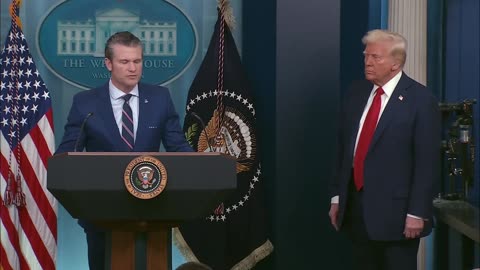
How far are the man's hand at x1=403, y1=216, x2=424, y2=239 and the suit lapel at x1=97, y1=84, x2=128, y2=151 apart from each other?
1.19 m

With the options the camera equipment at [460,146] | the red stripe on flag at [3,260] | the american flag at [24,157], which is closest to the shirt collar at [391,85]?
the camera equipment at [460,146]

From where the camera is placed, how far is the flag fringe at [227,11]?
4637 mm

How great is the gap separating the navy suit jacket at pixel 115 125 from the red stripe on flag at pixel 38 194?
1.34 metres

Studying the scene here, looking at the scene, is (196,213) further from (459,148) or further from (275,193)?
(275,193)

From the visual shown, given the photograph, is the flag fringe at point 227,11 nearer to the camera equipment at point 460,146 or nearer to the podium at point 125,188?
the camera equipment at point 460,146

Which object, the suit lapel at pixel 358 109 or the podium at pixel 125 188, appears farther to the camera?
the suit lapel at pixel 358 109

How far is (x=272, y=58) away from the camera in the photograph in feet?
14.8

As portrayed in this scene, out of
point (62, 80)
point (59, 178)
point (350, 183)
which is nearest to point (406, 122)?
point (350, 183)

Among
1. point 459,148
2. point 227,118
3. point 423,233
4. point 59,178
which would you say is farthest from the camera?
point 227,118

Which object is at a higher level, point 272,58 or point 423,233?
point 272,58

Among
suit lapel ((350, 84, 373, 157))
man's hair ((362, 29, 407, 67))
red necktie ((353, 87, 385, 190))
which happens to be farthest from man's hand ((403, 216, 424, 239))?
man's hair ((362, 29, 407, 67))

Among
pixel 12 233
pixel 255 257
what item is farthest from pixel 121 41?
pixel 255 257

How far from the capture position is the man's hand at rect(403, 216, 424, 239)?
10.8 feet

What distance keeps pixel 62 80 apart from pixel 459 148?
238 cm
